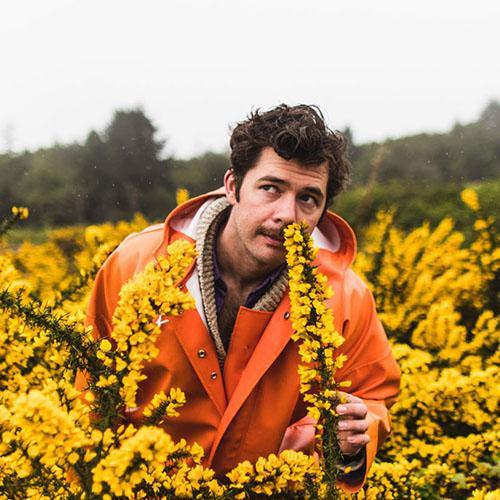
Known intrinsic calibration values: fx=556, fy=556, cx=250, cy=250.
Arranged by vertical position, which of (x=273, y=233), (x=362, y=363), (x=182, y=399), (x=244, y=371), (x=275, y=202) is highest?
(x=275, y=202)

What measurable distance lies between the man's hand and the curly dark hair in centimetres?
101

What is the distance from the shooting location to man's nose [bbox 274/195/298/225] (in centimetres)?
227

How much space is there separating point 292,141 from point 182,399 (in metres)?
1.19

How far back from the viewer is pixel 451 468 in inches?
114

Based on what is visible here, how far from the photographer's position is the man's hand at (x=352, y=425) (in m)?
1.90

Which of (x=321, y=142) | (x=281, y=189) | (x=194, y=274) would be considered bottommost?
(x=194, y=274)

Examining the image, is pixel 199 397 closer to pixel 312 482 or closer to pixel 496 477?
pixel 312 482

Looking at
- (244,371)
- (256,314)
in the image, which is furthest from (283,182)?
(244,371)

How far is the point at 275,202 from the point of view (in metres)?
2.35

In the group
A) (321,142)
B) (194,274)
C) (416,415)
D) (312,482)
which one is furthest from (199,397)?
(416,415)

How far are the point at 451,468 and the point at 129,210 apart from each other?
2254cm

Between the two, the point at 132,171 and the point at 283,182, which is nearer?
the point at 283,182

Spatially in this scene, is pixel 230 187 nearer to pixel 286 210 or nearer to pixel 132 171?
pixel 286 210

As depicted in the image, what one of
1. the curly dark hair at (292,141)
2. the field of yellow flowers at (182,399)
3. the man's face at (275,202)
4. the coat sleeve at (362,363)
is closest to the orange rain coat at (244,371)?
the coat sleeve at (362,363)
